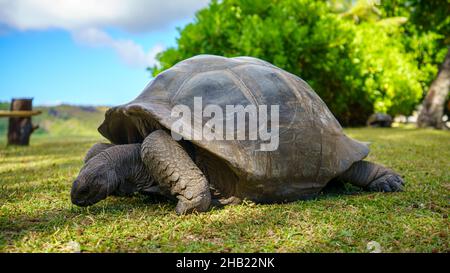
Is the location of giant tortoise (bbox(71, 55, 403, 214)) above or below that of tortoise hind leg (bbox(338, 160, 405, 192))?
above

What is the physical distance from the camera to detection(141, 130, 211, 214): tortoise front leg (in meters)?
2.55

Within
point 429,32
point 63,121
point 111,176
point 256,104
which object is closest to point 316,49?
point 429,32

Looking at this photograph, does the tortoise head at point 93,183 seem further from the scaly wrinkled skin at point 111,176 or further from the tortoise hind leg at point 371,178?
the tortoise hind leg at point 371,178

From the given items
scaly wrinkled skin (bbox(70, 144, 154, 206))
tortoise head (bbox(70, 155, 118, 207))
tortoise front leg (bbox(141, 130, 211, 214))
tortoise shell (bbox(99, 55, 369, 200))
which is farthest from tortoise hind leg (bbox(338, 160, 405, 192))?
tortoise head (bbox(70, 155, 118, 207))

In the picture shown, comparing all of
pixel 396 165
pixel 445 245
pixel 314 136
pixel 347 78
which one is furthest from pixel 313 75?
→ pixel 445 245

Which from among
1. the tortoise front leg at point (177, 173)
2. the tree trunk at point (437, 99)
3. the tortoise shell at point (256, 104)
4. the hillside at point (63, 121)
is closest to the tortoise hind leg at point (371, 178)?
the tortoise shell at point (256, 104)

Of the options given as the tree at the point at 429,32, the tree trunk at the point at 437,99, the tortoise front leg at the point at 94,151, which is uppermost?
the tree at the point at 429,32

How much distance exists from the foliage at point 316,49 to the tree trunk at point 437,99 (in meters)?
0.91

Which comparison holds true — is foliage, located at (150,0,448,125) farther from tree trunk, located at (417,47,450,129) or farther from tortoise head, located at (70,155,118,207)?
tortoise head, located at (70,155,118,207)

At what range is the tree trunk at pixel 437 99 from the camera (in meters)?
11.7

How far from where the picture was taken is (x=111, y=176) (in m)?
2.70

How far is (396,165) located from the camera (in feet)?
15.8

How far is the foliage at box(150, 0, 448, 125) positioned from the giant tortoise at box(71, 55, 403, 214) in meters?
7.30

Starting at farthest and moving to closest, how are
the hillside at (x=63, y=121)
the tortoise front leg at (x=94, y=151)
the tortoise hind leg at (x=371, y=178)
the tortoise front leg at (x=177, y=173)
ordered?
the hillside at (x=63, y=121), the tortoise hind leg at (x=371, y=178), the tortoise front leg at (x=94, y=151), the tortoise front leg at (x=177, y=173)
